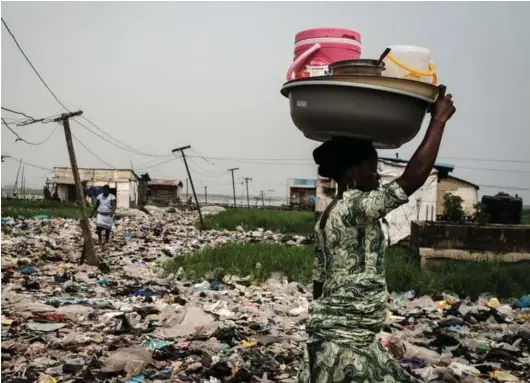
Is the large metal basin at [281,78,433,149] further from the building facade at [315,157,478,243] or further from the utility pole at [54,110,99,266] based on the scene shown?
the building facade at [315,157,478,243]

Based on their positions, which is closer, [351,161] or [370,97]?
[370,97]

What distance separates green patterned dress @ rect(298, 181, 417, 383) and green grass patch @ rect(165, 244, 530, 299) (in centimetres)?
581

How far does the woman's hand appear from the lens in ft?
7.22

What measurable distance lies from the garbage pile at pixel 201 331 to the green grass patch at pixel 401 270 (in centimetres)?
34

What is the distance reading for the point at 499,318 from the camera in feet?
21.0

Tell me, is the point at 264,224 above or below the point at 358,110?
below

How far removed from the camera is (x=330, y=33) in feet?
8.74

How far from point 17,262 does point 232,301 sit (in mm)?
4597

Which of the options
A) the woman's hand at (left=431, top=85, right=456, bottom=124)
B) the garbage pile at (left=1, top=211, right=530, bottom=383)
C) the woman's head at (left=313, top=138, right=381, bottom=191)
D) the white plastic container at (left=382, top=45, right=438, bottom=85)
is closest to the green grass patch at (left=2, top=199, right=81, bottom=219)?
the garbage pile at (left=1, top=211, right=530, bottom=383)

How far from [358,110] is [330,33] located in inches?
24.2

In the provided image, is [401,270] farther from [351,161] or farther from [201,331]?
[351,161]

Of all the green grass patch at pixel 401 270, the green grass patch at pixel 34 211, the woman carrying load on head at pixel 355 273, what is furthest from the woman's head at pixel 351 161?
the green grass patch at pixel 34 211

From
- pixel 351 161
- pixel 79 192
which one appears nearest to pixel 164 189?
pixel 79 192

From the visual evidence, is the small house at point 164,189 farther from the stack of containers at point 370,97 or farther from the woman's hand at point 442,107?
the woman's hand at point 442,107
